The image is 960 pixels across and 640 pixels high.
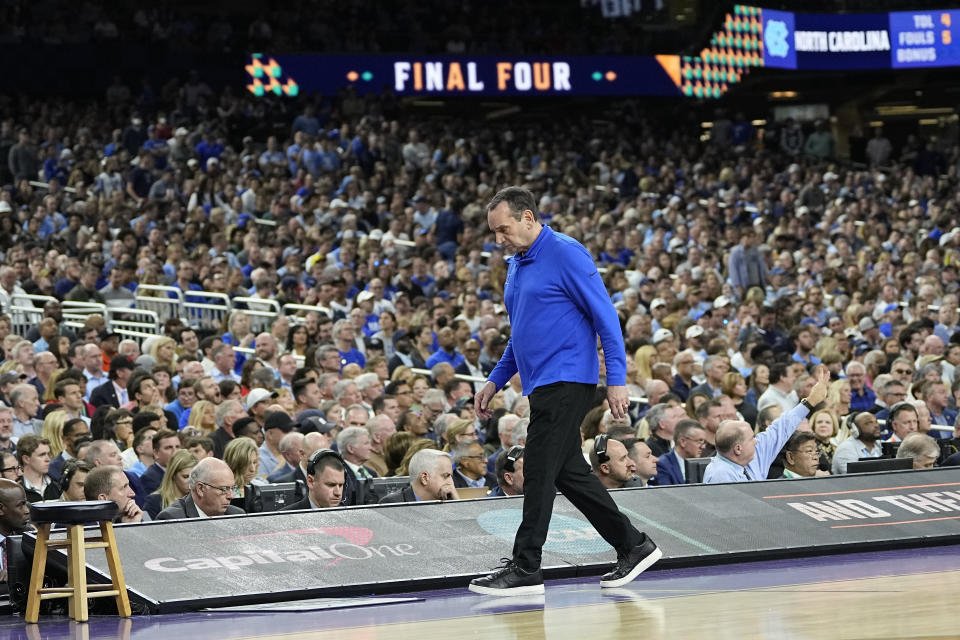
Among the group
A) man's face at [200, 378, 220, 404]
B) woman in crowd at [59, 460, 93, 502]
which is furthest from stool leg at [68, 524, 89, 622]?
man's face at [200, 378, 220, 404]

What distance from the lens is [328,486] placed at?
786 centimetres

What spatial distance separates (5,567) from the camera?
20.9 ft

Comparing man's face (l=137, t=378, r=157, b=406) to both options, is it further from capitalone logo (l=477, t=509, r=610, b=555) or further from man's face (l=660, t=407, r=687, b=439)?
capitalone logo (l=477, t=509, r=610, b=555)

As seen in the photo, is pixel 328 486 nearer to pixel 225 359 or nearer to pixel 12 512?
pixel 12 512

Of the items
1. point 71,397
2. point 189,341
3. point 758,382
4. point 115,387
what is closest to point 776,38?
point 758,382

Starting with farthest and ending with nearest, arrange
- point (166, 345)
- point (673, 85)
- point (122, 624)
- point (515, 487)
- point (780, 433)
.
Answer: point (673, 85) → point (166, 345) → point (780, 433) → point (515, 487) → point (122, 624)

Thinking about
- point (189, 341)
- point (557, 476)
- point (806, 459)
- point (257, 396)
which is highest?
point (189, 341)

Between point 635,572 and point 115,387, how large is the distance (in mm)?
6753

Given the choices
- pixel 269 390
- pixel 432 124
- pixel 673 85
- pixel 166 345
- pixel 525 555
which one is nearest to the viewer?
pixel 525 555

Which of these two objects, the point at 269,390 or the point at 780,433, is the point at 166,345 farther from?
the point at 780,433

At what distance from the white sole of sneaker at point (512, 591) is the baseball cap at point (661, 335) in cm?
827

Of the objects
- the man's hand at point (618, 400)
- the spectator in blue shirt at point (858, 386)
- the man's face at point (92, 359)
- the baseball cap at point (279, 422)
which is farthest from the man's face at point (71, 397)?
the spectator in blue shirt at point (858, 386)

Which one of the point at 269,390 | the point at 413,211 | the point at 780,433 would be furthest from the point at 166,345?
the point at 413,211

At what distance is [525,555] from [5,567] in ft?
7.40
